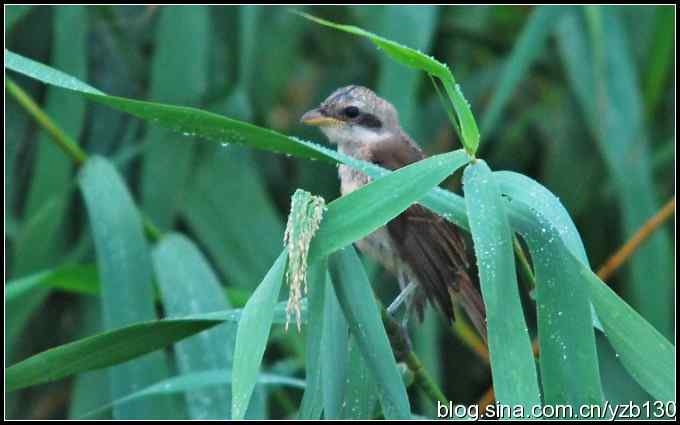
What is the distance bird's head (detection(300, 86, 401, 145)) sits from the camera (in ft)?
11.7

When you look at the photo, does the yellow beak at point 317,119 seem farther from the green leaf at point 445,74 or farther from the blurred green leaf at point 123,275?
the green leaf at point 445,74

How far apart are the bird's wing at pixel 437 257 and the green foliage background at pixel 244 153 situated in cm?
52

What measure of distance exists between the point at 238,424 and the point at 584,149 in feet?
8.36

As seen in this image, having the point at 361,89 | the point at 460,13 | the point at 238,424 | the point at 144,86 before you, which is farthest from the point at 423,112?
the point at 238,424

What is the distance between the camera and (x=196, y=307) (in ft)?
10.9

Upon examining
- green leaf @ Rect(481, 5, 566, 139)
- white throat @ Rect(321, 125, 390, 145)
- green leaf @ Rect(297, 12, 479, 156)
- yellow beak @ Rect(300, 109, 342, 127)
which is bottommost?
green leaf @ Rect(297, 12, 479, 156)

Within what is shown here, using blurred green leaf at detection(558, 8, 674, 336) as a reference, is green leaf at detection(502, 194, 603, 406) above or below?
below

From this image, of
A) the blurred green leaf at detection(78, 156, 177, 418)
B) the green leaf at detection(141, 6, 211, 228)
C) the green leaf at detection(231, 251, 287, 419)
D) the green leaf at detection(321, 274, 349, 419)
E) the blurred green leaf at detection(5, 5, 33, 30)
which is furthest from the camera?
the green leaf at detection(141, 6, 211, 228)

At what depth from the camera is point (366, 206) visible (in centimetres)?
209

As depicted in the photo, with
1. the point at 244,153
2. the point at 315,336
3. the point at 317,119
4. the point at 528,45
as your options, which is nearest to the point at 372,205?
the point at 315,336

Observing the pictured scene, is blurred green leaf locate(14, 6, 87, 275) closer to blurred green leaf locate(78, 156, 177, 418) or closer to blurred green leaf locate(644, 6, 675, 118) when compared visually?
blurred green leaf locate(78, 156, 177, 418)

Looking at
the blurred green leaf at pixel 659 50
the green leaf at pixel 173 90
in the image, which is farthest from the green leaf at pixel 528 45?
the green leaf at pixel 173 90

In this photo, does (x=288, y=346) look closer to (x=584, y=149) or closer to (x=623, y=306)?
(x=584, y=149)

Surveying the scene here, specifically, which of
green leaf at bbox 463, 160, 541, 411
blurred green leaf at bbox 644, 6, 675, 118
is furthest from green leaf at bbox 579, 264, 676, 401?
blurred green leaf at bbox 644, 6, 675, 118
